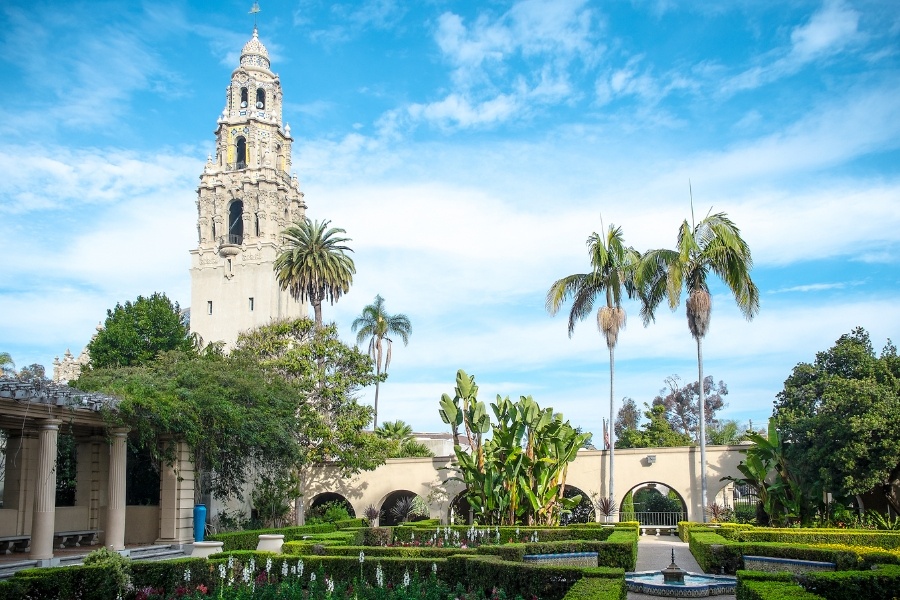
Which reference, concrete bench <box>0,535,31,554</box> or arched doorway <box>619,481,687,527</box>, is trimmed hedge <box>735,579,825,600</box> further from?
arched doorway <box>619,481,687,527</box>

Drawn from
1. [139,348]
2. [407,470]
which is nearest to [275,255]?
[139,348]

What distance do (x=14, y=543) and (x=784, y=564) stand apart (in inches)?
818

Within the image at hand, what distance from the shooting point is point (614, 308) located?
35.7m

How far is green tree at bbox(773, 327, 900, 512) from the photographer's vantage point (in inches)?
985

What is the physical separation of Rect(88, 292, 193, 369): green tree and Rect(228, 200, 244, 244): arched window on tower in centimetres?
1492

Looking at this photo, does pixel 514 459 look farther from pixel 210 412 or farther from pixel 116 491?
pixel 116 491

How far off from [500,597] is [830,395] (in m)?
18.4

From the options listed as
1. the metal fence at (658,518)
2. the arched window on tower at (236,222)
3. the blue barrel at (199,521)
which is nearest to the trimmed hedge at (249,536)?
the blue barrel at (199,521)

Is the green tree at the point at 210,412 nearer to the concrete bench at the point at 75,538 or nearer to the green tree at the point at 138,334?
the concrete bench at the point at 75,538

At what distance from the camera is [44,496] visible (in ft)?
67.3

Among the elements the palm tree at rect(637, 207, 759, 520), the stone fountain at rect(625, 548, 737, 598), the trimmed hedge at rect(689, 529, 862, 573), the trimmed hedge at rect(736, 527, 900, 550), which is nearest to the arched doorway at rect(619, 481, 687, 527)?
the palm tree at rect(637, 207, 759, 520)

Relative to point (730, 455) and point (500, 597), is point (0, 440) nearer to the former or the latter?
point (500, 597)

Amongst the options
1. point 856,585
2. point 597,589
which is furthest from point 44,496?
point 856,585

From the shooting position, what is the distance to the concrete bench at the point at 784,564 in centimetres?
1717
